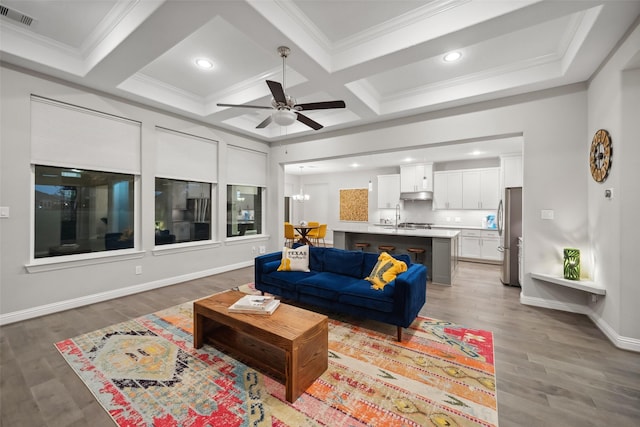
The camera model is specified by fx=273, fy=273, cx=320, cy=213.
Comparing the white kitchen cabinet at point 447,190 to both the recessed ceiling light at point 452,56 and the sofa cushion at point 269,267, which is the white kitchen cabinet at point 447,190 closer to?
the recessed ceiling light at point 452,56

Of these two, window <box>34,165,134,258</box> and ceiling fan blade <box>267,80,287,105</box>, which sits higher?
ceiling fan blade <box>267,80,287,105</box>

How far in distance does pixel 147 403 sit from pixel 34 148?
3.42 m

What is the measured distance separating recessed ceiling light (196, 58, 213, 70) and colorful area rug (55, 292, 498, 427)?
327 cm

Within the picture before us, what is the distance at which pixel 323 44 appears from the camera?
10.0 ft

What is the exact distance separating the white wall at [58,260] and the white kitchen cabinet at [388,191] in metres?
5.72

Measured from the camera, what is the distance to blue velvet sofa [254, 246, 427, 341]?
2697 mm

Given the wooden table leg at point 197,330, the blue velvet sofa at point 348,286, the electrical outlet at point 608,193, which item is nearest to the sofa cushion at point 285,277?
the blue velvet sofa at point 348,286

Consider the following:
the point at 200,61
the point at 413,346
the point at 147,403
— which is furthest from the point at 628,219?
the point at 200,61

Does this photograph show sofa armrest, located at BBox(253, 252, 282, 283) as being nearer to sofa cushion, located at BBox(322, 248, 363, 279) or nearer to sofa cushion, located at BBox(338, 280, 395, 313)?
sofa cushion, located at BBox(322, 248, 363, 279)

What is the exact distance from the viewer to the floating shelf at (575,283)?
299 centimetres

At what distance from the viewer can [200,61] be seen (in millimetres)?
3521

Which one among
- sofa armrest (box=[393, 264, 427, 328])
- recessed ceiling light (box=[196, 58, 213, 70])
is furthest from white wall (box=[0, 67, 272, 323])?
sofa armrest (box=[393, 264, 427, 328])

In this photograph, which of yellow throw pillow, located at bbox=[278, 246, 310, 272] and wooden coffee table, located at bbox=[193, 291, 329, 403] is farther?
yellow throw pillow, located at bbox=[278, 246, 310, 272]

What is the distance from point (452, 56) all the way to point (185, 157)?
4444 mm
